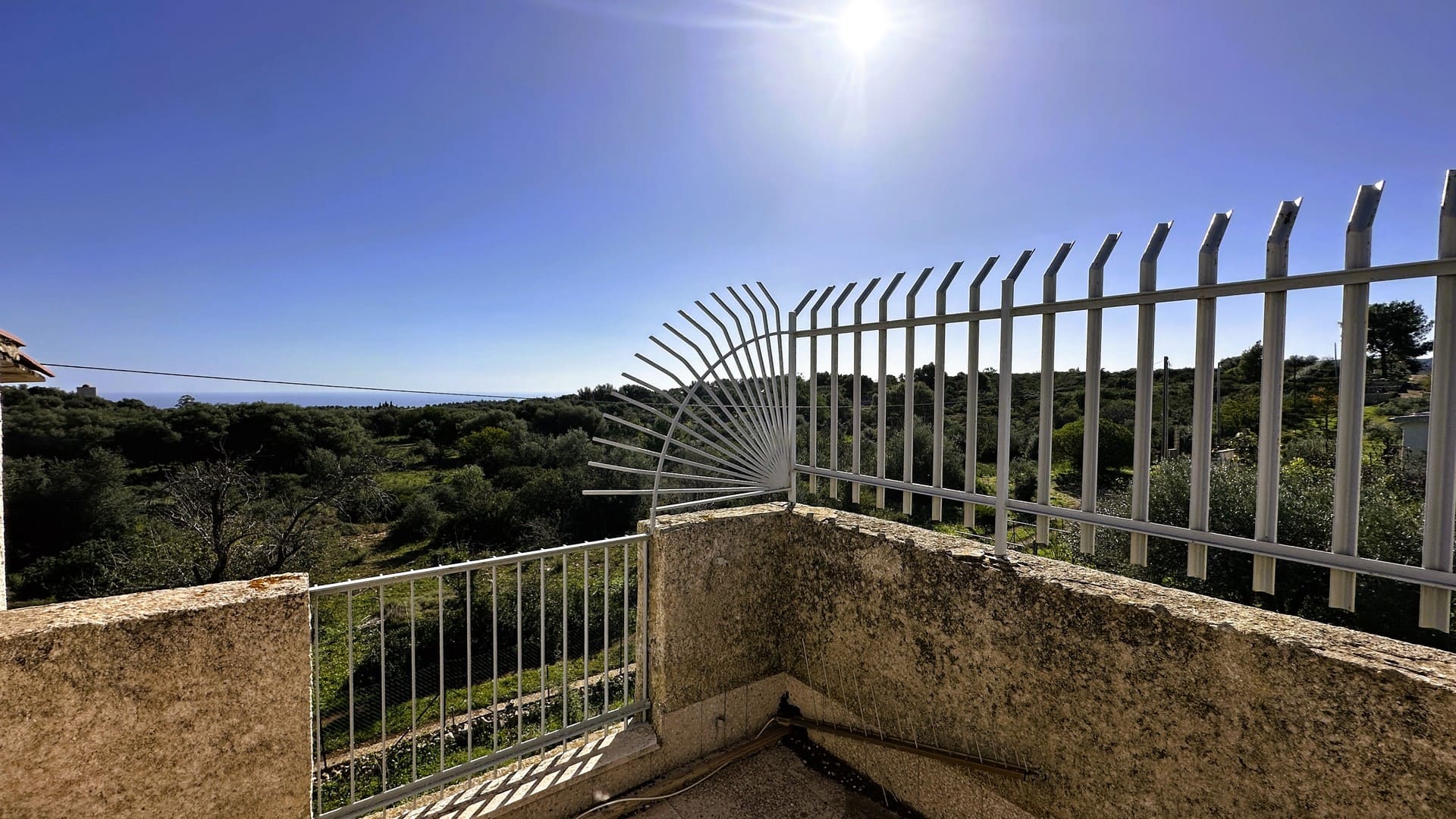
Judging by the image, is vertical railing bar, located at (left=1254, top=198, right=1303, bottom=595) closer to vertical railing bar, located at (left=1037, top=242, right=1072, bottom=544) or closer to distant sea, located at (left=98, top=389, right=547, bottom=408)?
vertical railing bar, located at (left=1037, top=242, right=1072, bottom=544)

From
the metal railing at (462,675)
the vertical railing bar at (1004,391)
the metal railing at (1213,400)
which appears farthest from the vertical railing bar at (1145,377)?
the metal railing at (462,675)

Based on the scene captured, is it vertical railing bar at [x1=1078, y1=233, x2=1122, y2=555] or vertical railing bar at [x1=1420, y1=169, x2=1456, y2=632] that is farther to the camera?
vertical railing bar at [x1=1078, y1=233, x2=1122, y2=555]

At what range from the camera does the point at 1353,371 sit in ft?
5.25

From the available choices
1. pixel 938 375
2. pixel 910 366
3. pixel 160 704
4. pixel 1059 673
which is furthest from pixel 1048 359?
pixel 160 704

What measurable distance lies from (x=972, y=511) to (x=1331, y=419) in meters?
14.1

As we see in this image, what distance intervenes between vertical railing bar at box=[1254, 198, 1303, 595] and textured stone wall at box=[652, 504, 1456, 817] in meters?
0.33

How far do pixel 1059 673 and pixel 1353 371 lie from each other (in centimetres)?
127

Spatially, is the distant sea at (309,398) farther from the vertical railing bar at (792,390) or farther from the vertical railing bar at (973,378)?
the vertical railing bar at (973,378)

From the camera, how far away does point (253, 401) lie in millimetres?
29328

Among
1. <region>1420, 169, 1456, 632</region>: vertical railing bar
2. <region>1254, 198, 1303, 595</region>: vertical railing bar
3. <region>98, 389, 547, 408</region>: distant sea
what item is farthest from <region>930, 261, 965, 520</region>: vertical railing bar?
<region>98, 389, 547, 408</region>: distant sea

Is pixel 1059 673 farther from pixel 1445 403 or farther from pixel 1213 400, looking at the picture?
pixel 1445 403

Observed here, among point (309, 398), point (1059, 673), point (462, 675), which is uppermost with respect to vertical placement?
point (309, 398)

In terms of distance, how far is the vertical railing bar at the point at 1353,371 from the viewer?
158 cm

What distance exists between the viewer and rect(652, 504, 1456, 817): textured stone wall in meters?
1.49
